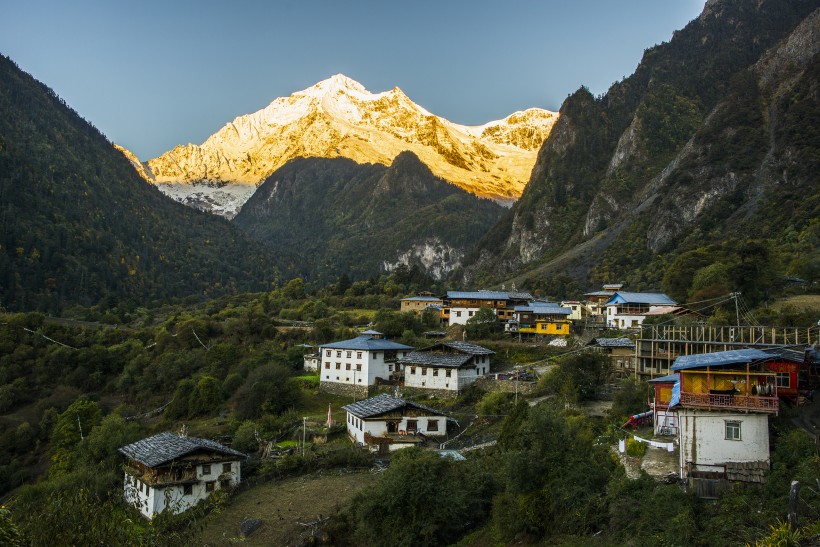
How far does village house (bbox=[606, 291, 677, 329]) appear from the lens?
5722 cm

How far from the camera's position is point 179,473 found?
94.1 ft

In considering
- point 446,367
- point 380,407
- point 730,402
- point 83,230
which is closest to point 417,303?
point 446,367

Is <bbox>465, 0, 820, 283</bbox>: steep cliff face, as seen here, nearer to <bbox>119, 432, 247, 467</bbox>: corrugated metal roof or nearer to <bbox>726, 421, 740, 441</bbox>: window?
<bbox>726, 421, 740, 441</bbox>: window

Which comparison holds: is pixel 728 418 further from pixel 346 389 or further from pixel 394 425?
pixel 346 389

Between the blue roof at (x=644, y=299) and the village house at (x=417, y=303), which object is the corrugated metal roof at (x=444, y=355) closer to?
the blue roof at (x=644, y=299)

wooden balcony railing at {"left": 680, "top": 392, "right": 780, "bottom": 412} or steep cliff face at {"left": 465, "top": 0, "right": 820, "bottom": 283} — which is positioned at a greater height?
steep cliff face at {"left": 465, "top": 0, "right": 820, "bottom": 283}

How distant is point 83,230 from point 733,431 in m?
148

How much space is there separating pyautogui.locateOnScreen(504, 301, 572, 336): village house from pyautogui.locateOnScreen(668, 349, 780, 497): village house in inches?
1450

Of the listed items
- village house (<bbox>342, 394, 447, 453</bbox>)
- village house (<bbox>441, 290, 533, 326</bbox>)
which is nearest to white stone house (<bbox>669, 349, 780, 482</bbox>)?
village house (<bbox>342, 394, 447, 453</bbox>)

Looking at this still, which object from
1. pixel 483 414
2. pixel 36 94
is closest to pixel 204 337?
pixel 483 414

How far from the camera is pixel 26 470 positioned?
155ft

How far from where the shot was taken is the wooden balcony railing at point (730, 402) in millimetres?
17922

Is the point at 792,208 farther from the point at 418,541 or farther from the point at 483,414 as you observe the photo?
the point at 418,541

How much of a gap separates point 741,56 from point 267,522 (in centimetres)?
17720
